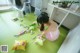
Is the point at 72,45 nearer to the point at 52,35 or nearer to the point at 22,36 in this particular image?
the point at 52,35

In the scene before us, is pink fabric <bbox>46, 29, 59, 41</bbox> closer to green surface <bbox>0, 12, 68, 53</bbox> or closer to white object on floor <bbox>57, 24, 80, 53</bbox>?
green surface <bbox>0, 12, 68, 53</bbox>

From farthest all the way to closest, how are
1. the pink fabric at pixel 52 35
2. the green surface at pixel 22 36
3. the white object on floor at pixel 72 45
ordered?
the pink fabric at pixel 52 35
the green surface at pixel 22 36
the white object on floor at pixel 72 45

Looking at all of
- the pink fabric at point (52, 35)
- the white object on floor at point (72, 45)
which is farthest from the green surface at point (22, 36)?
the white object on floor at point (72, 45)

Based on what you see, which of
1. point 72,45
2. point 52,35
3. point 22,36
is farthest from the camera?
point 22,36

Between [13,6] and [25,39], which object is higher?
[13,6]

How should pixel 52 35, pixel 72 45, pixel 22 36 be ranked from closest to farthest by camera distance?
pixel 72 45
pixel 52 35
pixel 22 36

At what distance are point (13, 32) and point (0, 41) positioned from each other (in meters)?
0.38

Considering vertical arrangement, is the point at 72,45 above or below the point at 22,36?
above

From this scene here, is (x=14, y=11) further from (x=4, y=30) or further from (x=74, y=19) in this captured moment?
(x=74, y=19)

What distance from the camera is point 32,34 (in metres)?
2.27

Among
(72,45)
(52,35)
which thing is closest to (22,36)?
(52,35)

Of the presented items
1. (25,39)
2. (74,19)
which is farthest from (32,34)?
(74,19)

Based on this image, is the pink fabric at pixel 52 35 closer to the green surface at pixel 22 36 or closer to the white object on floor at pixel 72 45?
the green surface at pixel 22 36

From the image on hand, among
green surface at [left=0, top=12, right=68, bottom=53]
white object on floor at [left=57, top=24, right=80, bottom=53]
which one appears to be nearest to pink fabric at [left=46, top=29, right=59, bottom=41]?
green surface at [left=0, top=12, right=68, bottom=53]
